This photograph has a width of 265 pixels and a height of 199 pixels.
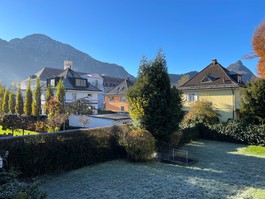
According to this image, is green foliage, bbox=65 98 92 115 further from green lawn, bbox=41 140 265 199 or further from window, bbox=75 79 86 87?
green lawn, bbox=41 140 265 199

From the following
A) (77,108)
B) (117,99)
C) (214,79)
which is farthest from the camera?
(117,99)

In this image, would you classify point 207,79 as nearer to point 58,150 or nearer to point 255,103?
point 255,103

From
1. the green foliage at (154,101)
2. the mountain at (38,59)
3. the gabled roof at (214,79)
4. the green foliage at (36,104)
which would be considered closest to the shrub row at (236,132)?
the gabled roof at (214,79)

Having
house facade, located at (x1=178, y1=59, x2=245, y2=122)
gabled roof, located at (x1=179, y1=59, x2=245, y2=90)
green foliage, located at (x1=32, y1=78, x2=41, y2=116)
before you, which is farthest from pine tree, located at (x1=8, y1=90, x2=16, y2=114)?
gabled roof, located at (x1=179, y1=59, x2=245, y2=90)

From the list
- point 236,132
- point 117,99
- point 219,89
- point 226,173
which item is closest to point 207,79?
point 219,89

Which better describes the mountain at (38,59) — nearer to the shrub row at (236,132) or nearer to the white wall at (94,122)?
the white wall at (94,122)

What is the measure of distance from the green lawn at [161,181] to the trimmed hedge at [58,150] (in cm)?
50

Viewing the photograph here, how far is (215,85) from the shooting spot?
83.1ft

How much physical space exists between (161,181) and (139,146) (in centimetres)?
291

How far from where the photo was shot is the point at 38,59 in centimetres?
11319

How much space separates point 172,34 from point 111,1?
7916 mm

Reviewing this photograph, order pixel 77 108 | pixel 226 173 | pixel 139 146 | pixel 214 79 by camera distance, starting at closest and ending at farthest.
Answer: pixel 226 173
pixel 139 146
pixel 77 108
pixel 214 79

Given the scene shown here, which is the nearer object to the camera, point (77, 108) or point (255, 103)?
point (255, 103)

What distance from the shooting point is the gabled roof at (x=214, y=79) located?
81.4 ft
